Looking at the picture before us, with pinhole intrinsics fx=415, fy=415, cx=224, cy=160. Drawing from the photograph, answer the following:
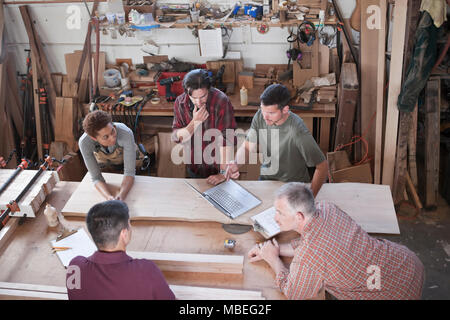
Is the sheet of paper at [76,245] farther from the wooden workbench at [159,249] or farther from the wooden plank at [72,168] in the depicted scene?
the wooden plank at [72,168]

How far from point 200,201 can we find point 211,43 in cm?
248

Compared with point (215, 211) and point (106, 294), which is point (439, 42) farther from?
point (106, 294)

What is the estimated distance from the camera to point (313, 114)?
14.2 ft

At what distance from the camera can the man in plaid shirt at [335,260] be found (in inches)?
81.5

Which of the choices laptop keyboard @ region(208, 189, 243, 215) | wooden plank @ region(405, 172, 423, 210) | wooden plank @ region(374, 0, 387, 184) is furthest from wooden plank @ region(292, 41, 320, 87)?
laptop keyboard @ region(208, 189, 243, 215)

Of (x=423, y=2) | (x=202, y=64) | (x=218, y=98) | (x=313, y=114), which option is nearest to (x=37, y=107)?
(x=202, y=64)

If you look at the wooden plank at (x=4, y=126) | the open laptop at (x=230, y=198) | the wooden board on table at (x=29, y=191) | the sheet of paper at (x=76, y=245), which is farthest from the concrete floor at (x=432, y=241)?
the wooden plank at (x=4, y=126)

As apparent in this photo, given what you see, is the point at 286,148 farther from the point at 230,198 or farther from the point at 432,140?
the point at 432,140

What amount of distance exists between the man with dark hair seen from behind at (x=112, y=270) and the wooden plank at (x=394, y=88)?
2.93 metres

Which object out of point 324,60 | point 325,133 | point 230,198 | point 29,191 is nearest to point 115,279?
point 230,198

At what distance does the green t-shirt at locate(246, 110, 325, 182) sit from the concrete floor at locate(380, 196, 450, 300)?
3.65 ft

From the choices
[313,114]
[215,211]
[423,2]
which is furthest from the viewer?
[313,114]

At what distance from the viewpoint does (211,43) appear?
15.5ft
